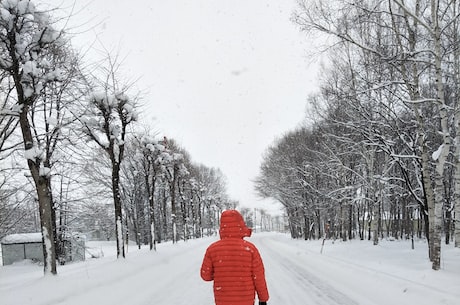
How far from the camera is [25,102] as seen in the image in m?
10.6

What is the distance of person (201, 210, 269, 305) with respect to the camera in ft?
12.8

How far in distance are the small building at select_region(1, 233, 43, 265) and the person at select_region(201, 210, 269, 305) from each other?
24.1 meters

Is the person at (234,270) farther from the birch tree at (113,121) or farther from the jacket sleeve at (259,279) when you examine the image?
the birch tree at (113,121)

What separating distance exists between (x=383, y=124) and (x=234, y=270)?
10941 millimetres

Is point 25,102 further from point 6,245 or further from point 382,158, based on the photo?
point 382,158

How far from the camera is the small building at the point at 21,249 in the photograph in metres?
24.2

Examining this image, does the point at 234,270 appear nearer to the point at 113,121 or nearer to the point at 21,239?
the point at 113,121

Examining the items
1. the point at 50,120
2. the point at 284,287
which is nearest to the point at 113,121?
the point at 50,120

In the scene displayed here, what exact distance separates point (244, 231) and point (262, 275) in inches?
19.5

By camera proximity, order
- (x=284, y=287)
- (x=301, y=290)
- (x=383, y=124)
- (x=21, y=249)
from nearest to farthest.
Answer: (x=301, y=290) < (x=284, y=287) < (x=383, y=124) < (x=21, y=249)

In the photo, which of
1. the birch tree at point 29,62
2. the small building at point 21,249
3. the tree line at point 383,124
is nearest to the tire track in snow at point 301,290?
the tree line at point 383,124

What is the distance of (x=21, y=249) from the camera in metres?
24.3

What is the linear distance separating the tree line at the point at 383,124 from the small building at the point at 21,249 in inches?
747

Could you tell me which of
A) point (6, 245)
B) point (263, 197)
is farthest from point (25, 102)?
point (263, 197)
